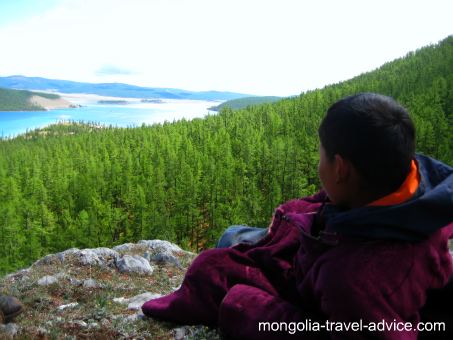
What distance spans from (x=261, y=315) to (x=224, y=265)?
0.59m

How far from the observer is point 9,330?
374 cm

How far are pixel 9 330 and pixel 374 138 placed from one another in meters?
3.52

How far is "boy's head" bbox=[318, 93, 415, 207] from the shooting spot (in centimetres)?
200

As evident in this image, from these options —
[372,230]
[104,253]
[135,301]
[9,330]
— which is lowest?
[104,253]

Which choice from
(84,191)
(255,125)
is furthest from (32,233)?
(255,125)

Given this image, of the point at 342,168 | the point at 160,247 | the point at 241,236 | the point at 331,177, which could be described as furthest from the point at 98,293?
the point at 160,247

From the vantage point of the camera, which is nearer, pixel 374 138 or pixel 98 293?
pixel 374 138

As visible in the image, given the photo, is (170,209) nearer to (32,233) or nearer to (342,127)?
(32,233)

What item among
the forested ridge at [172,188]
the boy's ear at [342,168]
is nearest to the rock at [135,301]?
the boy's ear at [342,168]

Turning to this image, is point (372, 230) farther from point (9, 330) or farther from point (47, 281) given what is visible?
point (47, 281)

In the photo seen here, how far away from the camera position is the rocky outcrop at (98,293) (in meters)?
3.53

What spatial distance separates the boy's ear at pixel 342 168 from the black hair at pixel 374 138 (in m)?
0.03

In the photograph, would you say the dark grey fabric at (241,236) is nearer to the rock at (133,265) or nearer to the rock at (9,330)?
the rock at (9,330)

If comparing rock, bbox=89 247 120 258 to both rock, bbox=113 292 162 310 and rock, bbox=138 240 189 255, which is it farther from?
rock, bbox=113 292 162 310
